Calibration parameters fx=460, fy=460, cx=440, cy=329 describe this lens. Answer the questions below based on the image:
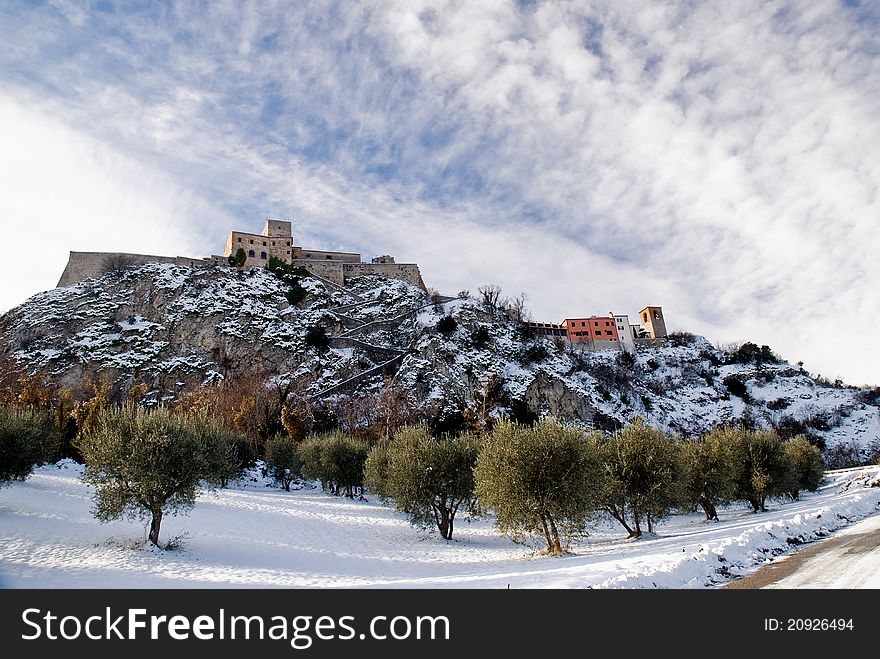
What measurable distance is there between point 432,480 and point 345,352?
62778 mm

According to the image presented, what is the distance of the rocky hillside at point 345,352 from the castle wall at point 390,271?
125 inches

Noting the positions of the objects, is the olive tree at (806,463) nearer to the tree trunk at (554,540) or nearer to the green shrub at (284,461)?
the tree trunk at (554,540)

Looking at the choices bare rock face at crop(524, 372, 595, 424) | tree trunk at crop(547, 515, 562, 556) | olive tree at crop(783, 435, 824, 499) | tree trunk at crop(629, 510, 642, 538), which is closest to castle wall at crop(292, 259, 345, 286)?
bare rock face at crop(524, 372, 595, 424)

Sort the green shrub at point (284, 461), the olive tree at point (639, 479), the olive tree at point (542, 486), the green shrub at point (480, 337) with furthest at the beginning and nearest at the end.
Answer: the green shrub at point (480, 337)
the green shrub at point (284, 461)
the olive tree at point (639, 479)
the olive tree at point (542, 486)

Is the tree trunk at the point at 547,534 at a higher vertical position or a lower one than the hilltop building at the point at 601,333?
lower

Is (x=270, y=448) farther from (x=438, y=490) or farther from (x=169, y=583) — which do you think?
(x=169, y=583)

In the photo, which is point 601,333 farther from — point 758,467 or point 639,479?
point 639,479

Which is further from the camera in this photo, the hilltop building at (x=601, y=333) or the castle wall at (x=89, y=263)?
the hilltop building at (x=601, y=333)

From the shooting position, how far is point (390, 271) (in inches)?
4387

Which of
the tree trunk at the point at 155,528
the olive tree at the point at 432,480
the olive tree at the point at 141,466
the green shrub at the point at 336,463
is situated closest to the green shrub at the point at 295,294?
the green shrub at the point at 336,463

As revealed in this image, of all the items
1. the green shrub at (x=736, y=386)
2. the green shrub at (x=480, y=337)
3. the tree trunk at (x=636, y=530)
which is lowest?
the tree trunk at (x=636, y=530)

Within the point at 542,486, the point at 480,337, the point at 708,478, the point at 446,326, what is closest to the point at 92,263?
the point at 446,326

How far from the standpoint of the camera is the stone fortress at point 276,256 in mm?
95438
